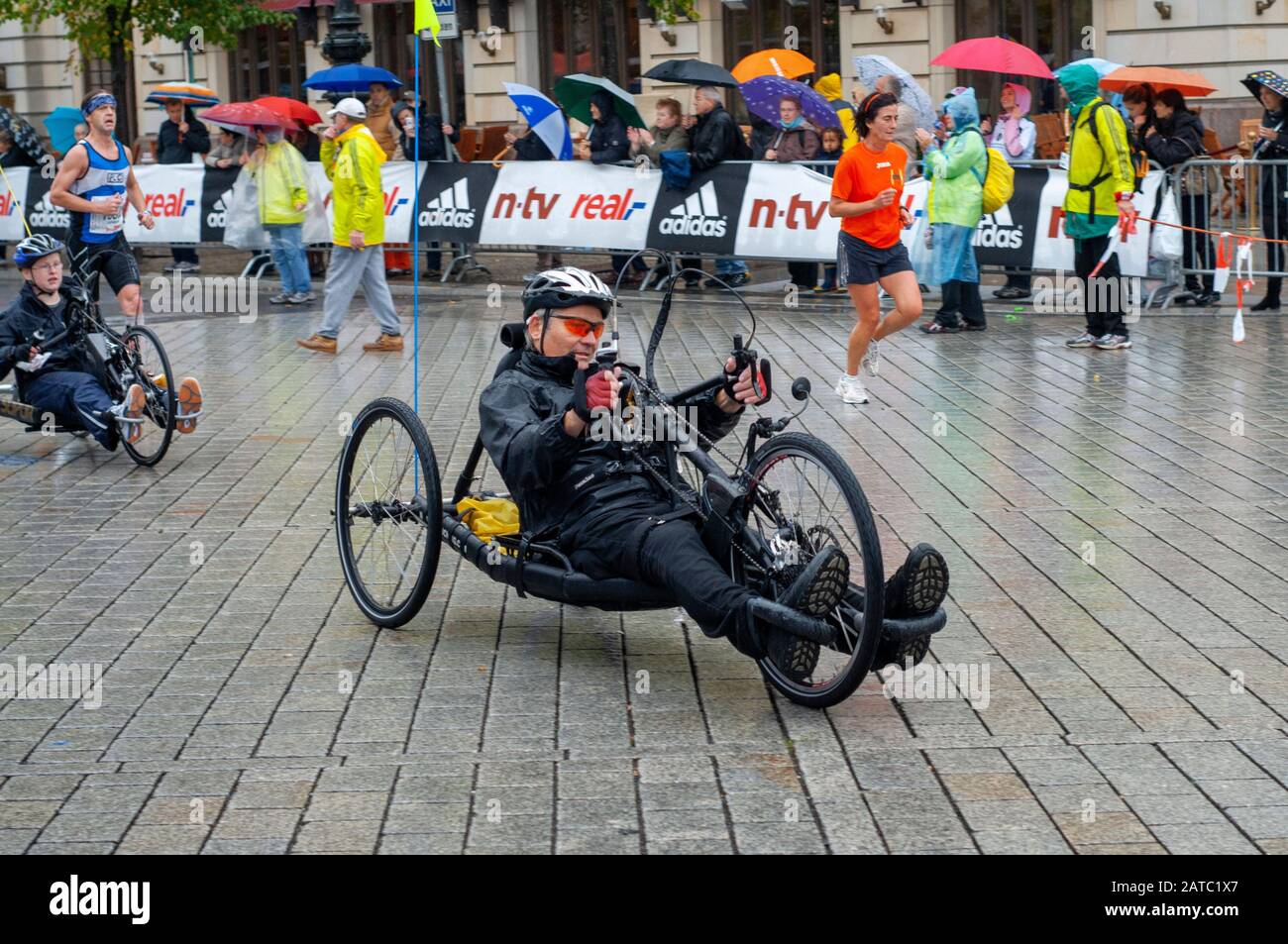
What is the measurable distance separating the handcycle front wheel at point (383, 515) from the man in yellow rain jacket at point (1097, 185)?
7342 millimetres

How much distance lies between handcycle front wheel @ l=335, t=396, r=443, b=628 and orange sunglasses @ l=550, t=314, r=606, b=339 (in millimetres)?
611

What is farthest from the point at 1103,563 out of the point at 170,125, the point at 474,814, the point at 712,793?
the point at 170,125

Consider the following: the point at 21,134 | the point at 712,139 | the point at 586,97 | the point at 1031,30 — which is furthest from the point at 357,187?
the point at 1031,30

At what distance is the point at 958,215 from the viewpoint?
14.1 m

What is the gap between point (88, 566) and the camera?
7.29 m

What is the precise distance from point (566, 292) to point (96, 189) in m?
7.00

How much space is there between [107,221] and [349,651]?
667 cm

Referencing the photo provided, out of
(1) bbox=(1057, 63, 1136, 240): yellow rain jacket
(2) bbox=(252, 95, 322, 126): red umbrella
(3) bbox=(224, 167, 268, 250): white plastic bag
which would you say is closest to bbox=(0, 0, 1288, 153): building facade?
(2) bbox=(252, 95, 322, 126): red umbrella

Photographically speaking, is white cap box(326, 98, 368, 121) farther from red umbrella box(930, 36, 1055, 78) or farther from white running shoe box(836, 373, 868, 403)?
red umbrella box(930, 36, 1055, 78)

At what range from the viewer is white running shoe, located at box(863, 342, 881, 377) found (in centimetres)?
1219

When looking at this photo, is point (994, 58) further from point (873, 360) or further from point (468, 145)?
point (468, 145)

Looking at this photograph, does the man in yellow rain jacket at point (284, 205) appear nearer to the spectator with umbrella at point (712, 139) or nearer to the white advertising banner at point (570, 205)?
the white advertising banner at point (570, 205)

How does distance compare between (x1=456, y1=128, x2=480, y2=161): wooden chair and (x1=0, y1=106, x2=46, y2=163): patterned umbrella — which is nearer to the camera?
(x1=0, y1=106, x2=46, y2=163): patterned umbrella
